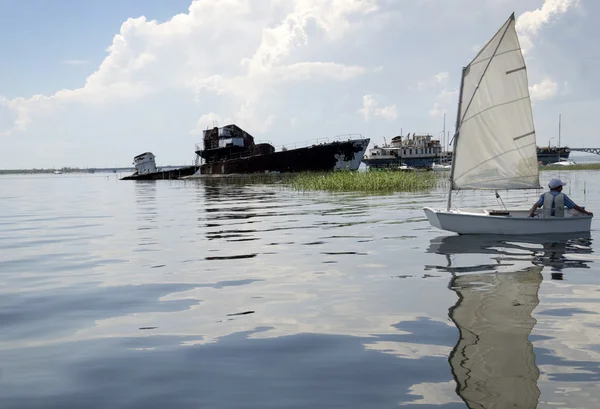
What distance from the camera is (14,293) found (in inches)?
453

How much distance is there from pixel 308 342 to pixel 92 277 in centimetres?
733

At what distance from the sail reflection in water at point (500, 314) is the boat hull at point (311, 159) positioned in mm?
60535

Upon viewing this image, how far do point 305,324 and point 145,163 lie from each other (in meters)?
90.7

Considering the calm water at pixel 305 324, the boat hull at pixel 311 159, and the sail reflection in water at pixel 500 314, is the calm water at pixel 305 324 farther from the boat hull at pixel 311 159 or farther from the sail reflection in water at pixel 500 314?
the boat hull at pixel 311 159

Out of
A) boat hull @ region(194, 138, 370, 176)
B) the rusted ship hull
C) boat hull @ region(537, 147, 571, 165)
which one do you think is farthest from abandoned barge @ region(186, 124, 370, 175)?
boat hull @ region(537, 147, 571, 165)

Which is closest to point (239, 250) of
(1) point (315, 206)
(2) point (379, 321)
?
(2) point (379, 321)

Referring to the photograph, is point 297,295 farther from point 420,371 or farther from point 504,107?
point 504,107

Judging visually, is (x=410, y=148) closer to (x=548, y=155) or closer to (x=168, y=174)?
(x=548, y=155)

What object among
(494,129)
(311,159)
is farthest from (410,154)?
(494,129)

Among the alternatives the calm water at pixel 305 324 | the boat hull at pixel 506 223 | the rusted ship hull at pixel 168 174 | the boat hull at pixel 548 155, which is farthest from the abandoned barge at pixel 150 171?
the boat hull at pixel 548 155

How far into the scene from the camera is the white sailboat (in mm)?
18234

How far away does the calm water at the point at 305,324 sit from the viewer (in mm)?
5871

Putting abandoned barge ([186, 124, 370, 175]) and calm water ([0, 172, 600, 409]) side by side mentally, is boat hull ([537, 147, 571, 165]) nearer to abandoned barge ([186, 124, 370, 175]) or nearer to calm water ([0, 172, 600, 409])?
abandoned barge ([186, 124, 370, 175])

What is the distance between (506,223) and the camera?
57.5 feet
